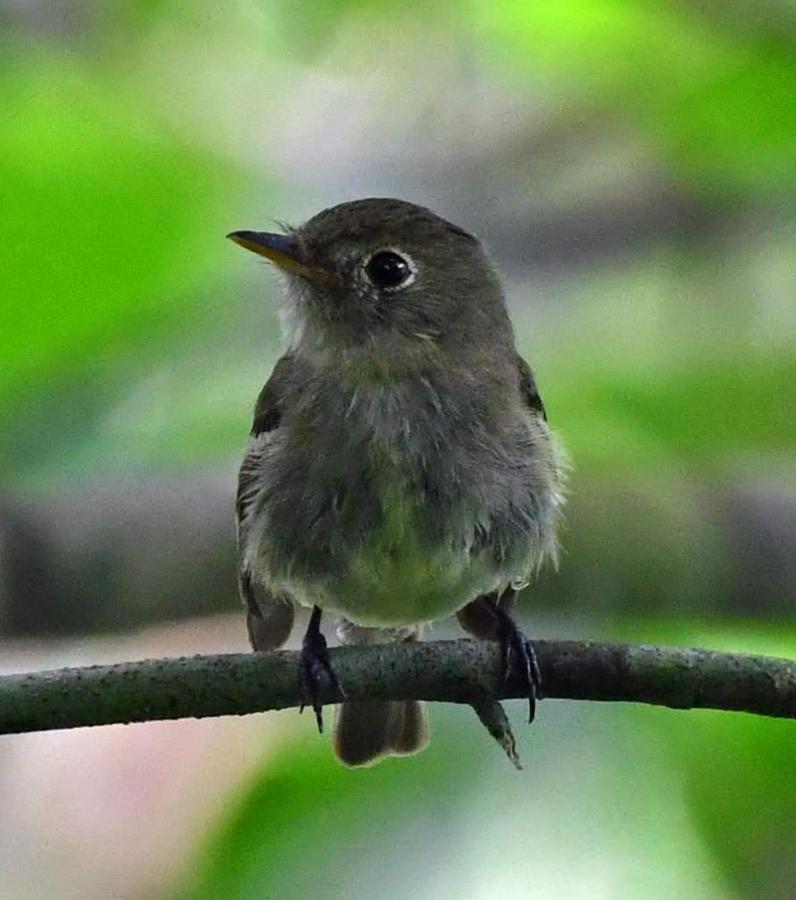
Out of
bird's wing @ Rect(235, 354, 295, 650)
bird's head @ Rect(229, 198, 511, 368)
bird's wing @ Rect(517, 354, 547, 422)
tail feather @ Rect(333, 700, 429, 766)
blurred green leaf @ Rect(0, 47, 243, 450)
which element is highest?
blurred green leaf @ Rect(0, 47, 243, 450)

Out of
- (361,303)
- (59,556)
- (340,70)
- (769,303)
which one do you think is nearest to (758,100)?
(361,303)

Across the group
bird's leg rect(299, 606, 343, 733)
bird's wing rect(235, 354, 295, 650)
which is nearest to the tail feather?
bird's wing rect(235, 354, 295, 650)

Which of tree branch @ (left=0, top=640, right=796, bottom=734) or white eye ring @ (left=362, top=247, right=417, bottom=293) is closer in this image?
tree branch @ (left=0, top=640, right=796, bottom=734)

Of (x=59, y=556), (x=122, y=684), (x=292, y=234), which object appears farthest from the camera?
(x=292, y=234)

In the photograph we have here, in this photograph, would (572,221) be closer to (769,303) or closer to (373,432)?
(769,303)

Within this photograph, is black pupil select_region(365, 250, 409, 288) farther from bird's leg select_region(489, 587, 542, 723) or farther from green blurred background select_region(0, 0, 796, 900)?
bird's leg select_region(489, 587, 542, 723)

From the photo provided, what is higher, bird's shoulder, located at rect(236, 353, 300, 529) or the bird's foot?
bird's shoulder, located at rect(236, 353, 300, 529)

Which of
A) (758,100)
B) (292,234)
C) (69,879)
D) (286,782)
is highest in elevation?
(758,100)
